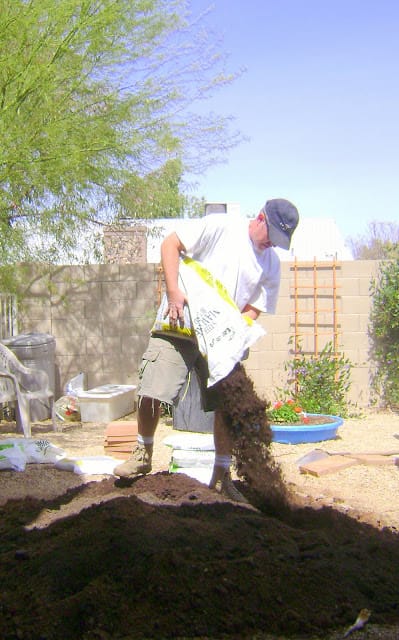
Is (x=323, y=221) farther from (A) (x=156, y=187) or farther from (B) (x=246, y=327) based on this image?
(B) (x=246, y=327)

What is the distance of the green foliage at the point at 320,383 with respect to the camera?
29.2ft

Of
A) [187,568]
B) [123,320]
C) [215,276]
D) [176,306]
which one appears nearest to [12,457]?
[176,306]

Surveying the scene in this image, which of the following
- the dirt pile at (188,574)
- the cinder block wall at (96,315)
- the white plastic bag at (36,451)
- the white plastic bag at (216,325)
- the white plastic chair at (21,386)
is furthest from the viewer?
the cinder block wall at (96,315)

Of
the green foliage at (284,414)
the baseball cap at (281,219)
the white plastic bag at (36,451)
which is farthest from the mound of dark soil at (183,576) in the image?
the green foliage at (284,414)

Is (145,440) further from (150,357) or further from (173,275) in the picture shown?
(173,275)

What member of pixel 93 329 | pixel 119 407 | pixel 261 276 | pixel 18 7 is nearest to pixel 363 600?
pixel 261 276

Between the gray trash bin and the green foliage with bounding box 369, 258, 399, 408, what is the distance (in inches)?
158

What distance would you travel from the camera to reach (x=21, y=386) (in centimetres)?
821

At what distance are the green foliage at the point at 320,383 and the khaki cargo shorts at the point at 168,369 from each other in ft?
15.7

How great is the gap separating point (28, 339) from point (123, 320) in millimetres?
1261

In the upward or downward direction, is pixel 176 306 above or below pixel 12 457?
above

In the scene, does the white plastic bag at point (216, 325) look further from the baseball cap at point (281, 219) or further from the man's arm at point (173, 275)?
the baseball cap at point (281, 219)

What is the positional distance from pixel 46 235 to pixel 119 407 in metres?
2.36

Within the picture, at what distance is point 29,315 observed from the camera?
32.2ft
